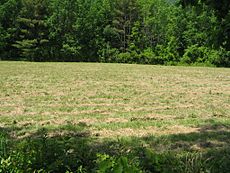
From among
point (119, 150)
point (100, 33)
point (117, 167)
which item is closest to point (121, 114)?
point (119, 150)

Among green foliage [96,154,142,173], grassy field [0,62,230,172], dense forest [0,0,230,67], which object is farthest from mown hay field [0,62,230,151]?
dense forest [0,0,230,67]

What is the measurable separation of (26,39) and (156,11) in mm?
20448

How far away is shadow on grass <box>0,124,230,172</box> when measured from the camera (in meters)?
3.36

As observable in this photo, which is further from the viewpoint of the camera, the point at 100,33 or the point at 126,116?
the point at 100,33

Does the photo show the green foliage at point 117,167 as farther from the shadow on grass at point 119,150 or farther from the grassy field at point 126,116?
the grassy field at point 126,116

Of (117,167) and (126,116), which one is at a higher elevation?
(117,167)

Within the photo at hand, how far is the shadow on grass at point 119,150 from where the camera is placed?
Result: 11.0 ft

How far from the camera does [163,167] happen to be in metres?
3.29

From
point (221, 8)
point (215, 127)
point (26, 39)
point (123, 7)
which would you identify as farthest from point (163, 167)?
point (123, 7)


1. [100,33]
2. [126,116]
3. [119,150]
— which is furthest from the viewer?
[100,33]

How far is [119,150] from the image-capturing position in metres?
5.35

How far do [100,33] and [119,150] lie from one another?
4679cm

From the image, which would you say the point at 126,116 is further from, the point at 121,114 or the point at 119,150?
the point at 119,150

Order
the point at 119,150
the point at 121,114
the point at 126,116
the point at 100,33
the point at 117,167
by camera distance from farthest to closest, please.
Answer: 1. the point at 100,33
2. the point at 121,114
3. the point at 126,116
4. the point at 119,150
5. the point at 117,167
